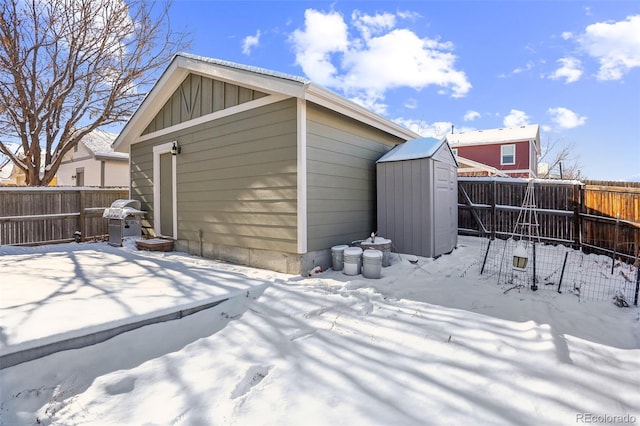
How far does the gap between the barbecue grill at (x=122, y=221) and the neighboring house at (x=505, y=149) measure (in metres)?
15.2

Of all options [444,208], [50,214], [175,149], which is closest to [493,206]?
[444,208]

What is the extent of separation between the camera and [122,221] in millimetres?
7270

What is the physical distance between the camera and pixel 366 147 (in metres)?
6.21

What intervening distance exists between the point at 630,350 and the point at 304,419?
2705 millimetres

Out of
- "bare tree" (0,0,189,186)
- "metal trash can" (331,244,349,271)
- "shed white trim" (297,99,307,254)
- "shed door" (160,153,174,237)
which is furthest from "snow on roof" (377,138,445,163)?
"bare tree" (0,0,189,186)

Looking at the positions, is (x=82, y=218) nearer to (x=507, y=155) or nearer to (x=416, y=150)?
(x=416, y=150)

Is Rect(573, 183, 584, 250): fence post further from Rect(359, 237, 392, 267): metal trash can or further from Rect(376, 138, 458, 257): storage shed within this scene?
Rect(359, 237, 392, 267): metal trash can

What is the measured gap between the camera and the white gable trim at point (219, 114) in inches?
198

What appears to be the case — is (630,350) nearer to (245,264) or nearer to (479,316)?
(479,316)

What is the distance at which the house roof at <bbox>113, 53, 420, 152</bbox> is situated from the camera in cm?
446

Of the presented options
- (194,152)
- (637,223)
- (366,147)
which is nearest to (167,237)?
(194,152)

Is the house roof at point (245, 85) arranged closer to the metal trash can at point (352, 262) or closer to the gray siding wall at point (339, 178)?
the gray siding wall at point (339, 178)

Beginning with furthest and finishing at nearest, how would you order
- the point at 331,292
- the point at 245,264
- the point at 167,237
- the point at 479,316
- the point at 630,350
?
the point at 167,237 → the point at 245,264 → the point at 331,292 → the point at 479,316 → the point at 630,350

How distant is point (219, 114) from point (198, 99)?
882mm
